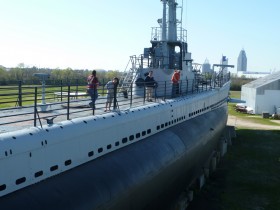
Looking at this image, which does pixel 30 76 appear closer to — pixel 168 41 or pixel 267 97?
pixel 168 41

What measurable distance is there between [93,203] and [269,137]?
21.8m

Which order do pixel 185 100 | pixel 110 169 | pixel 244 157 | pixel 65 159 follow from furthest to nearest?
1. pixel 244 157
2. pixel 185 100
3. pixel 110 169
4. pixel 65 159

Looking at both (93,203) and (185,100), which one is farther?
(185,100)

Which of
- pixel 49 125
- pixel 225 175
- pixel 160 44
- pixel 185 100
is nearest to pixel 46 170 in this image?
pixel 49 125

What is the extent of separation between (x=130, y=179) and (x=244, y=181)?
842cm

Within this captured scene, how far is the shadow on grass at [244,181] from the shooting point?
527 inches

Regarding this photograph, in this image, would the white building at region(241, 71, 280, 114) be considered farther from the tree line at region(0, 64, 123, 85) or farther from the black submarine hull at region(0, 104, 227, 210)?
the black submarine hull at region(0, 104, 227, 210)

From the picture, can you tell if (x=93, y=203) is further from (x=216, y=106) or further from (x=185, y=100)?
(x=216, y=106)

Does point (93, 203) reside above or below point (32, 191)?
below

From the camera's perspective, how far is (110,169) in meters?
8.82

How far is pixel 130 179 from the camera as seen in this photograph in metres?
9.16

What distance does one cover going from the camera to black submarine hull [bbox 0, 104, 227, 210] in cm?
696

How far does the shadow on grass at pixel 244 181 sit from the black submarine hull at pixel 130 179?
103 cm

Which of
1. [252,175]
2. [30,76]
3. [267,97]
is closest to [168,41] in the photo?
[252,175]
